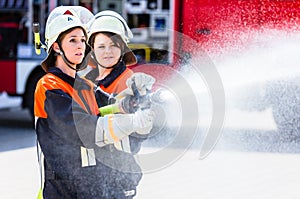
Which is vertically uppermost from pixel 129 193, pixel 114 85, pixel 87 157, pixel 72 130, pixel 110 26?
pixel 110 26

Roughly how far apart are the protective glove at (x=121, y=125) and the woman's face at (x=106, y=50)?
0.35 metres

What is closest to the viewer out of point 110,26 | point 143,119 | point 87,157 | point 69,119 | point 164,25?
point 143,119

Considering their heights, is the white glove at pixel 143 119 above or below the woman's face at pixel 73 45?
below

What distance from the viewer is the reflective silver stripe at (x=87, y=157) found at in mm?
3273

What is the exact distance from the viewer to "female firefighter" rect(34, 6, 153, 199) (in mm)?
3174

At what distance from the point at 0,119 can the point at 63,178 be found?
9.49m

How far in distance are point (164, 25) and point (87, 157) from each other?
8.19 meters

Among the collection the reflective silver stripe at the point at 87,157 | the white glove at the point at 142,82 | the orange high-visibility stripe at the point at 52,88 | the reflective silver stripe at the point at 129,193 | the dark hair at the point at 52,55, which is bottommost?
the reflective silver stripe at the point at 129,193

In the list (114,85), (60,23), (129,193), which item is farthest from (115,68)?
(129,193)

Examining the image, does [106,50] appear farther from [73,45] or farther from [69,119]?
[69,119]

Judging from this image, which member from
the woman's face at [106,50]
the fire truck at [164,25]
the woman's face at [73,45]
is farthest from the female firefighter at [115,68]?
the fire truck at [164,25]

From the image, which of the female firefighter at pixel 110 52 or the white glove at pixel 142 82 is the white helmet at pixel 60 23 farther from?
the white glove at pixel 142 82

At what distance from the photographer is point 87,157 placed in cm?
329

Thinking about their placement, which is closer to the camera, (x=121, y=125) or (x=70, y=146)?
(x=121, y=125)
